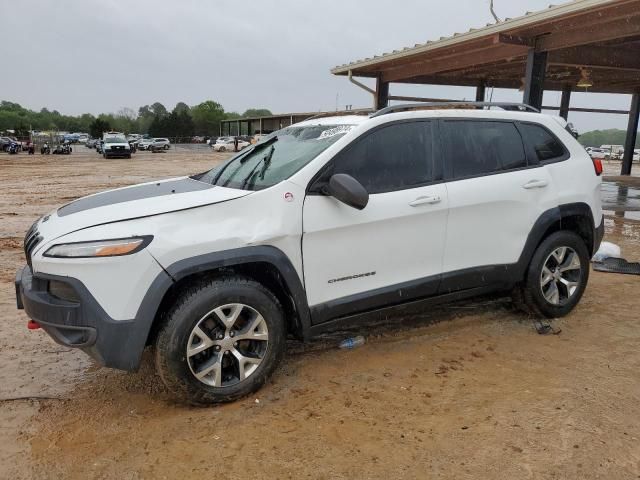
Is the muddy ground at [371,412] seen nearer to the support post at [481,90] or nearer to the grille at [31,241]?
the grille at [31,241]

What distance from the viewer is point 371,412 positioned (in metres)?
3.03

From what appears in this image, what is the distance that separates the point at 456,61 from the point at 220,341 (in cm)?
1120

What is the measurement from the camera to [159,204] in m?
3.15

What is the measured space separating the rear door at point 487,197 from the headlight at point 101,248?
2.15m

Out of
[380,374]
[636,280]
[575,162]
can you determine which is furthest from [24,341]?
[636,280]

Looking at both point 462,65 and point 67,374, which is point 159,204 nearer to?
point 67,374

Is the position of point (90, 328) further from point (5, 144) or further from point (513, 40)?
point (5, 144)

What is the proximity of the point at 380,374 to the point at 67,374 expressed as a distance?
2154 mm

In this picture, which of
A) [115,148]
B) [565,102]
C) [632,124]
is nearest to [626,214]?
[565,102]

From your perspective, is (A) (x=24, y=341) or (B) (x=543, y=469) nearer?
(B) (x=543, y=469)

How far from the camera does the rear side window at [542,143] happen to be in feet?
14.2

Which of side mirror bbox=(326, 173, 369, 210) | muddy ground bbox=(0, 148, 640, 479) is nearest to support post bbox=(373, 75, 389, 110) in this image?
muddy ground bbox=(0, 148, 640, 479)

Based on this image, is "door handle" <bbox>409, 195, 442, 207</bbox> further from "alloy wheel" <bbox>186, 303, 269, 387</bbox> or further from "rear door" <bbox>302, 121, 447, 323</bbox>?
"alloy wheel" <bbox>186, 303, 269, 387</bbox>

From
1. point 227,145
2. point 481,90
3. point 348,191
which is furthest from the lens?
point 227,145
